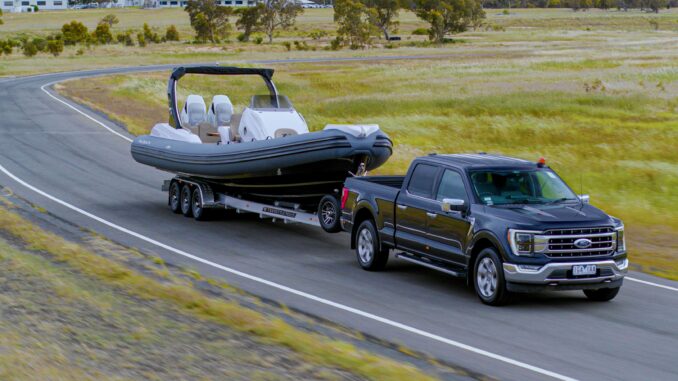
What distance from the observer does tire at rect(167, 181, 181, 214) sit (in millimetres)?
20938

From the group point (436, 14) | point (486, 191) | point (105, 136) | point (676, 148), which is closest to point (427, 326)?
point (486, 191)

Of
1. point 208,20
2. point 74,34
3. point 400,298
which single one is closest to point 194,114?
point 400,298

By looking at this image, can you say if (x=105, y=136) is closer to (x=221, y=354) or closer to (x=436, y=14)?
(x=221, y=354)

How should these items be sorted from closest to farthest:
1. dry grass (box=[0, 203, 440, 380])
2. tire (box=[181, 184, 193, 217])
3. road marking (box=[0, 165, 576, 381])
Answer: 1. dry grass (box=[0, 203, 440, 380])
2. road marking (box=[0, 165, 576, 381])
3. tire (box=[181, 184, 193, 217])

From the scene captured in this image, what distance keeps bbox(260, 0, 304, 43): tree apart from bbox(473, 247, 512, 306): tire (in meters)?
121

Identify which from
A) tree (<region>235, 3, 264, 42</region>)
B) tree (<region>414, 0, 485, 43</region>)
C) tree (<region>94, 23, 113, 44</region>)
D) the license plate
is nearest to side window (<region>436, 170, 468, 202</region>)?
the license plate

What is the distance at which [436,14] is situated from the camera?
127 meters

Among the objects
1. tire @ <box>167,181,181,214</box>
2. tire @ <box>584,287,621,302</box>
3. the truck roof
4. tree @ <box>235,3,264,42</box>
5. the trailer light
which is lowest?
tree @ <box>235,3,264,42</box>

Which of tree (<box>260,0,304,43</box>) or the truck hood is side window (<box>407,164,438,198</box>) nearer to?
the truck hood

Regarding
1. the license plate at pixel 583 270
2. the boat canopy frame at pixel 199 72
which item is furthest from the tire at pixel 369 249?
the boat canopy frame at pixel 199 72

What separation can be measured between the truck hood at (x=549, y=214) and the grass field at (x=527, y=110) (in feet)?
10.4

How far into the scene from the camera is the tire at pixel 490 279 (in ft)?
40.2

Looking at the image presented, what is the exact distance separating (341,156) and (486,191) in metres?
3.70

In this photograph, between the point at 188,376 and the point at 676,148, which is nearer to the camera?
the point at 188,376
